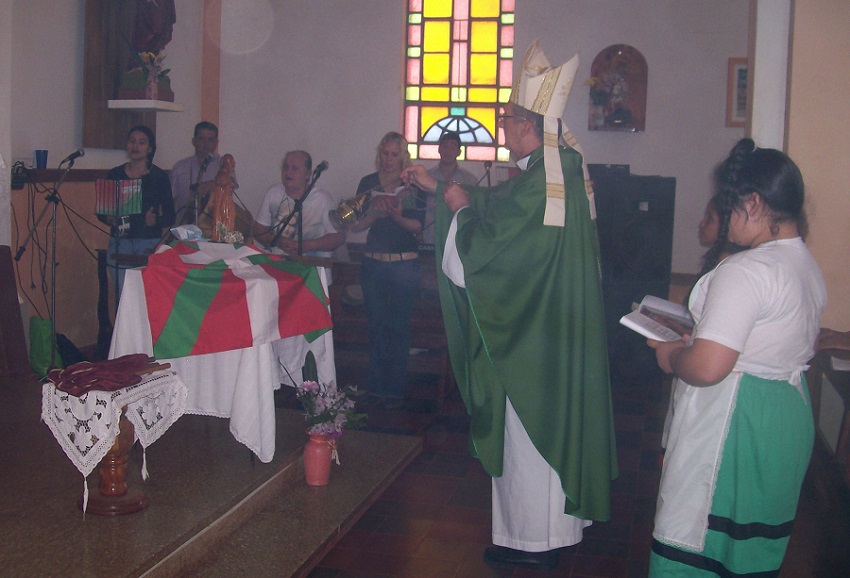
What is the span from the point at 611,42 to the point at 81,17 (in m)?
4.38

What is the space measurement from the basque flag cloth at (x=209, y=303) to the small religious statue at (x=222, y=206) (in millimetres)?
227

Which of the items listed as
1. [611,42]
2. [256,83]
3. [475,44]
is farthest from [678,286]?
[256,83]

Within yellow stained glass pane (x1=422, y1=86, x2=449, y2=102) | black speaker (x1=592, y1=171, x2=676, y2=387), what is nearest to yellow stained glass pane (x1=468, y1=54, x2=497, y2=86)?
yellow stained glass pane (x1=422, y1=86, x2=449, y2=102)

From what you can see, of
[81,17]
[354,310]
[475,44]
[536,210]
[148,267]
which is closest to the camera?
[536,210]

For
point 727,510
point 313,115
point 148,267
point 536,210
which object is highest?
point 313,115

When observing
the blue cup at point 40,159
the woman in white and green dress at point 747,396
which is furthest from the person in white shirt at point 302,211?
the woman in white and green dress at point 747,396

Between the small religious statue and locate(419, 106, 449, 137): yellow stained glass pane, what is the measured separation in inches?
194

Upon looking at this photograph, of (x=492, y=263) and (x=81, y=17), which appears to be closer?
(x=492, y=263)

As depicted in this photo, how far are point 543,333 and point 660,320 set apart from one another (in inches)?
36.3

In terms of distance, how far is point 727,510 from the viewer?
2.09 metres

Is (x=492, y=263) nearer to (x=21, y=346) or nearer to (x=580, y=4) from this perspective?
(x=21, y=346)

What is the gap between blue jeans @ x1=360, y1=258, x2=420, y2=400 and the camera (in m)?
5.24

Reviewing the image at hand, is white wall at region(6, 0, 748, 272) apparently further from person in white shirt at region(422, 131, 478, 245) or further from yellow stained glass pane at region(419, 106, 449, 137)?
person in white shirt at region(422, 131, 478, 245)

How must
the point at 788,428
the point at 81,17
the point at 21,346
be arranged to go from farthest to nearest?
the point at 81,17
the point at 21,346
the point at 788,428
